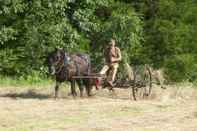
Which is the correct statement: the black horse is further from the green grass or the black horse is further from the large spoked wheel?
the green grass

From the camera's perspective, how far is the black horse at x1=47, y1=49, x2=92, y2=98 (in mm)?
18797

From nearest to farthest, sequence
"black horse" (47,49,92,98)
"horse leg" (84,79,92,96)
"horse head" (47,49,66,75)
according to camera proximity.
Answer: "horse head" (47,49,66,75) < "black horse" (47,49,92,98) < "horse leg" (84,79,92,96)

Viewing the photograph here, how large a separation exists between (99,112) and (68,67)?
369cm

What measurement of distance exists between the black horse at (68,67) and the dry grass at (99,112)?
0.50 meters

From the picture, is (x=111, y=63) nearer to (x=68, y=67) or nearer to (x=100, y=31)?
(x=68, y=67)

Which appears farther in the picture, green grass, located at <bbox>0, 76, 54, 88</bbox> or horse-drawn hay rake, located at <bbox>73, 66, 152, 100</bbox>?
green grass, located at <bbox>0, 76, 54, 88</bbox>

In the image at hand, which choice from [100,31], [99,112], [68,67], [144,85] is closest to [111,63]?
[144,85]

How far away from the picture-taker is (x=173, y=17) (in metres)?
28.7

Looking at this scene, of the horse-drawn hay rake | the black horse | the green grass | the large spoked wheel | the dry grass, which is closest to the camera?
the dry grass

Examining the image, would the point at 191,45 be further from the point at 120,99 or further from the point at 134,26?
the point at 120,99

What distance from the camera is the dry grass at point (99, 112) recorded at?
13.3 metres

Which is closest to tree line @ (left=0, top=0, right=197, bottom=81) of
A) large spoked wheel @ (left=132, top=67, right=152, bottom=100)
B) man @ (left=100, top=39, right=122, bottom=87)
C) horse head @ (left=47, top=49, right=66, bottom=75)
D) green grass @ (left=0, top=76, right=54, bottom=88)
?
green grass @ (left=0, top=76, right=54, bottom=88)

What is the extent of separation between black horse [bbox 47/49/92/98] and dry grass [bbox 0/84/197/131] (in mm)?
500

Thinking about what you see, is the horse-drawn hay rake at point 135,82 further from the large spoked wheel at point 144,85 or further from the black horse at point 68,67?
the black horse at point 68,67
